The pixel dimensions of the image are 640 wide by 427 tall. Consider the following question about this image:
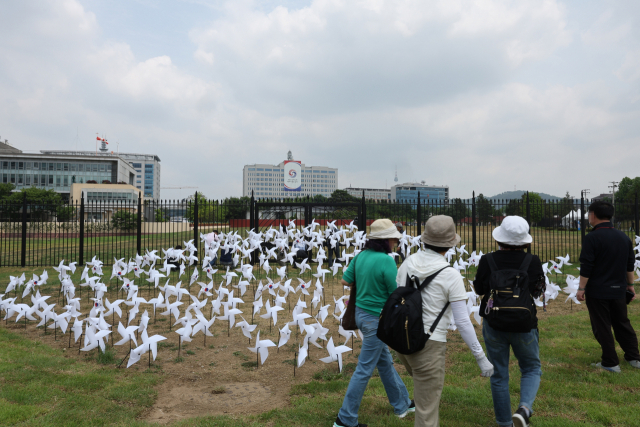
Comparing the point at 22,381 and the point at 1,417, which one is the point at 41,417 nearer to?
the point at 1,417

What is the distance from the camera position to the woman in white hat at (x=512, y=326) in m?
2.82

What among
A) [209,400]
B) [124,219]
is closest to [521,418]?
[209,400]

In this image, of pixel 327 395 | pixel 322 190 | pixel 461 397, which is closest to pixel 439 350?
pixel 461 397

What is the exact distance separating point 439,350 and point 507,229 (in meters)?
1.04

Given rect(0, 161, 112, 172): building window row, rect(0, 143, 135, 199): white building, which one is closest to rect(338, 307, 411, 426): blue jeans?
rect(0, 143, 135, 199): white building

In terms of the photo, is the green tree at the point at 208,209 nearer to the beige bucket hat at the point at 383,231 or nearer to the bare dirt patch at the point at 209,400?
the bare dirt patch at the point at 209,400

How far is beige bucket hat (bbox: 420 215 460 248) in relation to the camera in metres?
2.74

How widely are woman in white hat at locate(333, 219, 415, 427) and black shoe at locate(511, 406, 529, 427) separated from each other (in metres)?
0.94

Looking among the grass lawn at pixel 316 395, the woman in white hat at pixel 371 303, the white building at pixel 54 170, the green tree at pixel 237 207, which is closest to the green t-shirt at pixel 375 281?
the woman in white hat at pixel 371 303

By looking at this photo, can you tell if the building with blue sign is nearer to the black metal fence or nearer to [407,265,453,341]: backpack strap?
the black metal fence

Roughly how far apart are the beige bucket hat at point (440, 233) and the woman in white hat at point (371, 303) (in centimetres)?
47

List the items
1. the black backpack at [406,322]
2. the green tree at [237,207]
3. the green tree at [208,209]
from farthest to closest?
the green tree at [237,207] < the green tree at [208,209] < the black backpack at [406,322]

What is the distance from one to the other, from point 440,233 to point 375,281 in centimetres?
72

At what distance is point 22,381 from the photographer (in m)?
4.20
